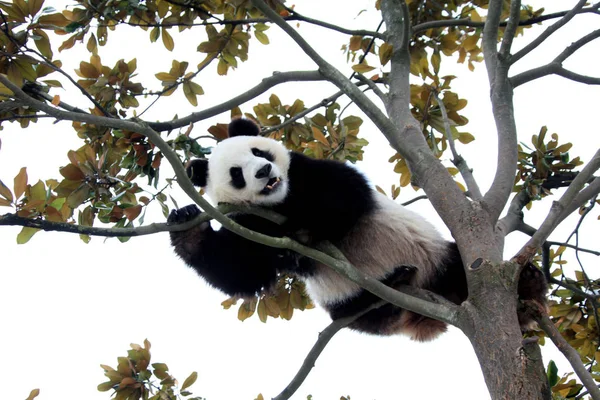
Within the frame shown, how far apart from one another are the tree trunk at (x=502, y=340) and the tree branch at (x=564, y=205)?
0.13m

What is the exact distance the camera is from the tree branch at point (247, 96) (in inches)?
153

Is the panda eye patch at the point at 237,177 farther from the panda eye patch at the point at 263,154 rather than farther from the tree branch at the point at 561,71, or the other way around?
the tree branch at the point at 561,71

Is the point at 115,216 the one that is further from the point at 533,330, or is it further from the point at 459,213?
the point at 533,330

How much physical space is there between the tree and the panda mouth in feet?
1.97

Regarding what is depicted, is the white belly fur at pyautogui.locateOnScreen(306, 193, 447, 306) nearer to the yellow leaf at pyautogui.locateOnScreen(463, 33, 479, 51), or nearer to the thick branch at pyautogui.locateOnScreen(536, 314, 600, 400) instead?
the thick branch at pyautogui.locateOnScreen(536, 314, 600, 400)

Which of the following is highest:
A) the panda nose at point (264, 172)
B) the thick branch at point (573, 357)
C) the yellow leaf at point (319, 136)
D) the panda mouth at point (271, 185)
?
the yellow leaf at point (319, 136)

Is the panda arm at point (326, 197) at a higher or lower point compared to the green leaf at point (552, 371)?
higher

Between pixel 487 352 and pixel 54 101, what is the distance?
2713mm

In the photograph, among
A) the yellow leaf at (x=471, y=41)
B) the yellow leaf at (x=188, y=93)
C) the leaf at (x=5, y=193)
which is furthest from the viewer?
the yellow leaf at (x=471, y=41)

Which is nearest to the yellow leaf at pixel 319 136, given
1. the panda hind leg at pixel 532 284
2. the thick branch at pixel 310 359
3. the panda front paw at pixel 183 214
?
the panda front paw at pixel 183 214

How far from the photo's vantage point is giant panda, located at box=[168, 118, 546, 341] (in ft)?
13.7

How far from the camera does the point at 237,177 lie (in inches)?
181

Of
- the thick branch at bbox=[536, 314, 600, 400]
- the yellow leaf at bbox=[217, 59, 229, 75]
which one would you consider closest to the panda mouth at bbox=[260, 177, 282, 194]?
the yellow leaf at bbox=[217, 59, 229, 75]

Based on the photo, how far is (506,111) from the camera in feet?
12.1
